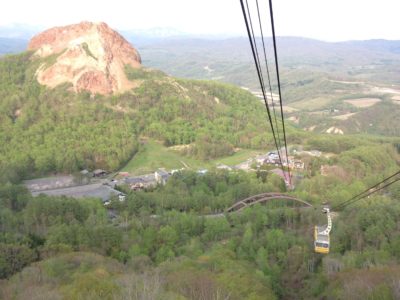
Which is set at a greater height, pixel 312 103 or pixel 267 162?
pixel 267 162

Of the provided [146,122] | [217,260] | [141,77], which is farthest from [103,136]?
[217,260]

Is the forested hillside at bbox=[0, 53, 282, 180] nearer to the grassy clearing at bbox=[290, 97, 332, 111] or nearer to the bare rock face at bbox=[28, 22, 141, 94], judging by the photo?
the bare rock face at bbox=[28, 22, 141, 94]

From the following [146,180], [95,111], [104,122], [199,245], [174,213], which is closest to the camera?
[199,245]

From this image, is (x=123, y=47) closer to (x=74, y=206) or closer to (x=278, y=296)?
(x=74, y=206)

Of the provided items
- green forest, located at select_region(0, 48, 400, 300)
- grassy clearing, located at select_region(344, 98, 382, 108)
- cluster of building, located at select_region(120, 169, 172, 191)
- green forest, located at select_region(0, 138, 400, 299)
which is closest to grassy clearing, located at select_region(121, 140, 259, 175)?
green forest, located at select_region(0, 48, 400, 300)

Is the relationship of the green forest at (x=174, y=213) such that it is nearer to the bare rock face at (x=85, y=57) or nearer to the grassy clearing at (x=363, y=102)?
the bare rock face at (x=85, y=57)

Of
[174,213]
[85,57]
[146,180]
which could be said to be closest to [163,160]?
[146,180]

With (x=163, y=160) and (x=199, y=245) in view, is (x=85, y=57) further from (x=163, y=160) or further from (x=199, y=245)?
(x=199, y=245)
